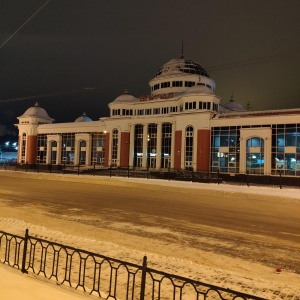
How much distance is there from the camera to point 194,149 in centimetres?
3950

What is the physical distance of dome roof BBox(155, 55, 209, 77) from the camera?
50.9 m

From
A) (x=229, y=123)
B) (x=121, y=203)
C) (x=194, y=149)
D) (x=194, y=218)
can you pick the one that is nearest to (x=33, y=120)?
(x=194, y=149)

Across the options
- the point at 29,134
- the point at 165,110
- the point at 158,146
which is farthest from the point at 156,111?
the point at 29,134

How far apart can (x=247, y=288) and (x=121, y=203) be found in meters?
10.9

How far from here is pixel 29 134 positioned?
57.4 meters

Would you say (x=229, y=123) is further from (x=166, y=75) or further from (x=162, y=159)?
(x=166, y=75)

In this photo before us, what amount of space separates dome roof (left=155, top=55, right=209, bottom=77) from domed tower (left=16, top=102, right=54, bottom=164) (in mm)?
23842

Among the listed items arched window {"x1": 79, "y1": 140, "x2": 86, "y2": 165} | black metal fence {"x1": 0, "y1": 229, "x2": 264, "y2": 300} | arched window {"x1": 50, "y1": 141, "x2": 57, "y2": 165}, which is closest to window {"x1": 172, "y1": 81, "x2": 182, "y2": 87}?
arched window {"x1": 79, "y1": 140, "x2": 86, "y2": 165}

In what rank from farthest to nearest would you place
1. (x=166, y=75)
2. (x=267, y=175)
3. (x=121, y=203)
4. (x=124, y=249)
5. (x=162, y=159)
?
(x=166, y=75) < (x=162, y=159) < (x=267, y=175) < (x=121, y=203) < (x=124, y=249)

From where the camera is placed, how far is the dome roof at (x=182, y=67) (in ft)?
167

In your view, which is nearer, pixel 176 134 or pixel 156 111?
pixel 176 134

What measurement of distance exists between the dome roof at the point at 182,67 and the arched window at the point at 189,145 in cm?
1350

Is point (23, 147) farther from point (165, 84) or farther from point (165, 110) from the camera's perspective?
point (165, 110)

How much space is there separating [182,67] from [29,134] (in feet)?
97.6
